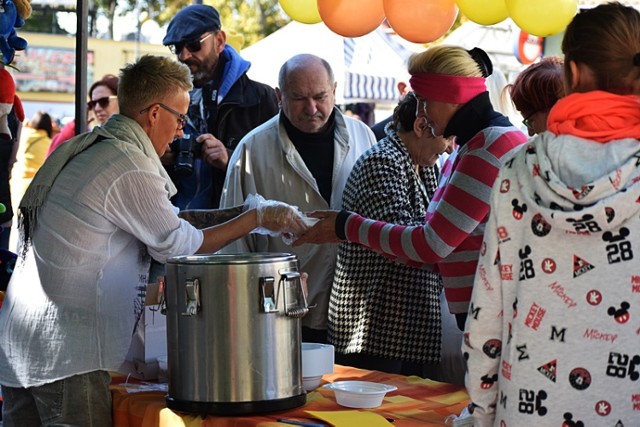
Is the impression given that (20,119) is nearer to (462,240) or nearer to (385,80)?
(462,240)

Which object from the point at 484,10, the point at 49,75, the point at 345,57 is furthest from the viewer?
the point at 49,75

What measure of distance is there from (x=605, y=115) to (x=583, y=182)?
0.42 feet

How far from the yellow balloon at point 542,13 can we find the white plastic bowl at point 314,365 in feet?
4.00

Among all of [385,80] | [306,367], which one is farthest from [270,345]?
[385,80]

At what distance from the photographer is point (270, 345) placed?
2.24 metres

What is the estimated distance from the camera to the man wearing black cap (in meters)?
3.90

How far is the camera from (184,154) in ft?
11.6

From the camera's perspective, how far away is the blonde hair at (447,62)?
261 centimetres

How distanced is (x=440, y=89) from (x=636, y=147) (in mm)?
1000

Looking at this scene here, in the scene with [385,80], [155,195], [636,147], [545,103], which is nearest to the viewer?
A: [636,147]

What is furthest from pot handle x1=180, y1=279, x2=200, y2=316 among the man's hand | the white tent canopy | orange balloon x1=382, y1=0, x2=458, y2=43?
the white tent canopy

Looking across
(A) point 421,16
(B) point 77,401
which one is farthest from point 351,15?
(B) point 77,401

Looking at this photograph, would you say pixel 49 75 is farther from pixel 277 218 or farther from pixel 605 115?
pixel 605 115

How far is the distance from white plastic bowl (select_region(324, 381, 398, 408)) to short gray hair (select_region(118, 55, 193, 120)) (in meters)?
0.95
